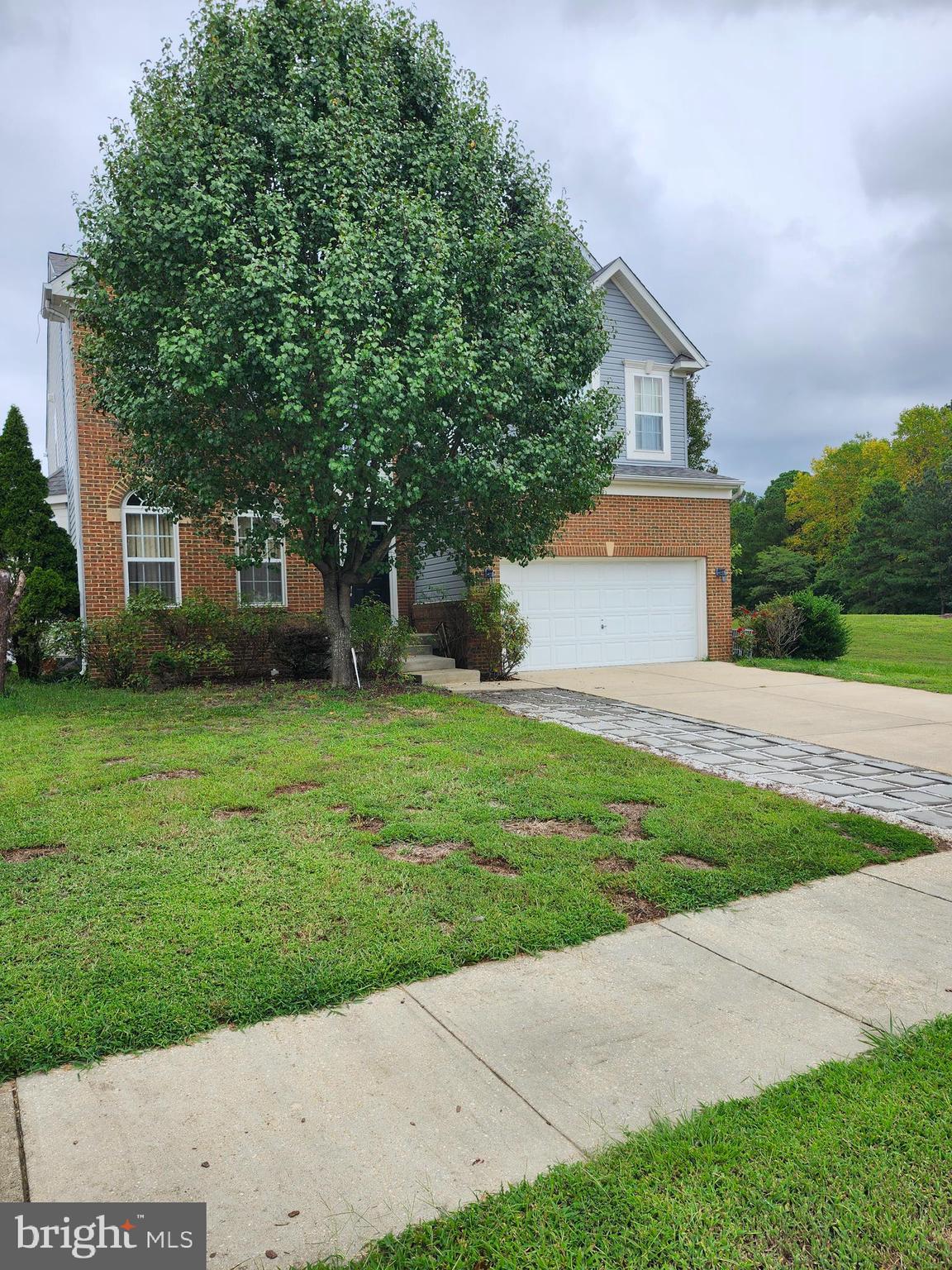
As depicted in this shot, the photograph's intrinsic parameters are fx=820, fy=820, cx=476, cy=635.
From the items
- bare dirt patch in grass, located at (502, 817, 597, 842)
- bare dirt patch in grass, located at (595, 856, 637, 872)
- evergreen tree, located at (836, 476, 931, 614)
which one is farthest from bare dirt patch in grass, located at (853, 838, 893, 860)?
evergreen tree, located at (836, 476, 931, 614)

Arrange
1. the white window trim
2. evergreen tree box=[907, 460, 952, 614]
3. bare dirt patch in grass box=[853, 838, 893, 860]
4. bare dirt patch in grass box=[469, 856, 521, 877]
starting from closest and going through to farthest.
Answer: bare dirt patch in grass box=[469, 856, 521, 877]
bare dirt patch in grass box=[853, 838, 893, 860]
the white window trim
evergreen tree box=[907, 460, 952, 614]

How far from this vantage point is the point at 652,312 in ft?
53.6

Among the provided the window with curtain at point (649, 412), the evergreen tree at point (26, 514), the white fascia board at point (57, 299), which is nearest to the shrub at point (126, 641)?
the evergreen tree at point (26, 514)

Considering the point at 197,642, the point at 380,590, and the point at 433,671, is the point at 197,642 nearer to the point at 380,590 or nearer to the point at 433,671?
the point at 433,671

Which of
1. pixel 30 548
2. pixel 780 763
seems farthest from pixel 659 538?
pixel 30 548

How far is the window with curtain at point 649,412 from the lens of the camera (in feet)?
53.7

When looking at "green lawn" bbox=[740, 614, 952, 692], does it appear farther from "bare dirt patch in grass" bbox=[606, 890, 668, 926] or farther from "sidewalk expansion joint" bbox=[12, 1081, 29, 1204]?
"sidewalk expansion joint" bbox=[12, 1081, 29, 1204]

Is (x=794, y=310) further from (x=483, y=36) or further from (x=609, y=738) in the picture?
(x=609, y=738)

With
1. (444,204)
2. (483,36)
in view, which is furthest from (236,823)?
(483,36)

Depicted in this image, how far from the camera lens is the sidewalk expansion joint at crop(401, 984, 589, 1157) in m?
2.29

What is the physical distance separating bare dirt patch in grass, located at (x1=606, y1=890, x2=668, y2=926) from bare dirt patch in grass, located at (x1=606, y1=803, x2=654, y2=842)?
818mm

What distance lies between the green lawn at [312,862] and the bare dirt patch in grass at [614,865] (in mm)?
16

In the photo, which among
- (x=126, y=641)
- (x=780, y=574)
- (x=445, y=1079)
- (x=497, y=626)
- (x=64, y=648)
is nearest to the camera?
(x=445, y=1079)

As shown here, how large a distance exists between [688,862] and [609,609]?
10.9 meters
